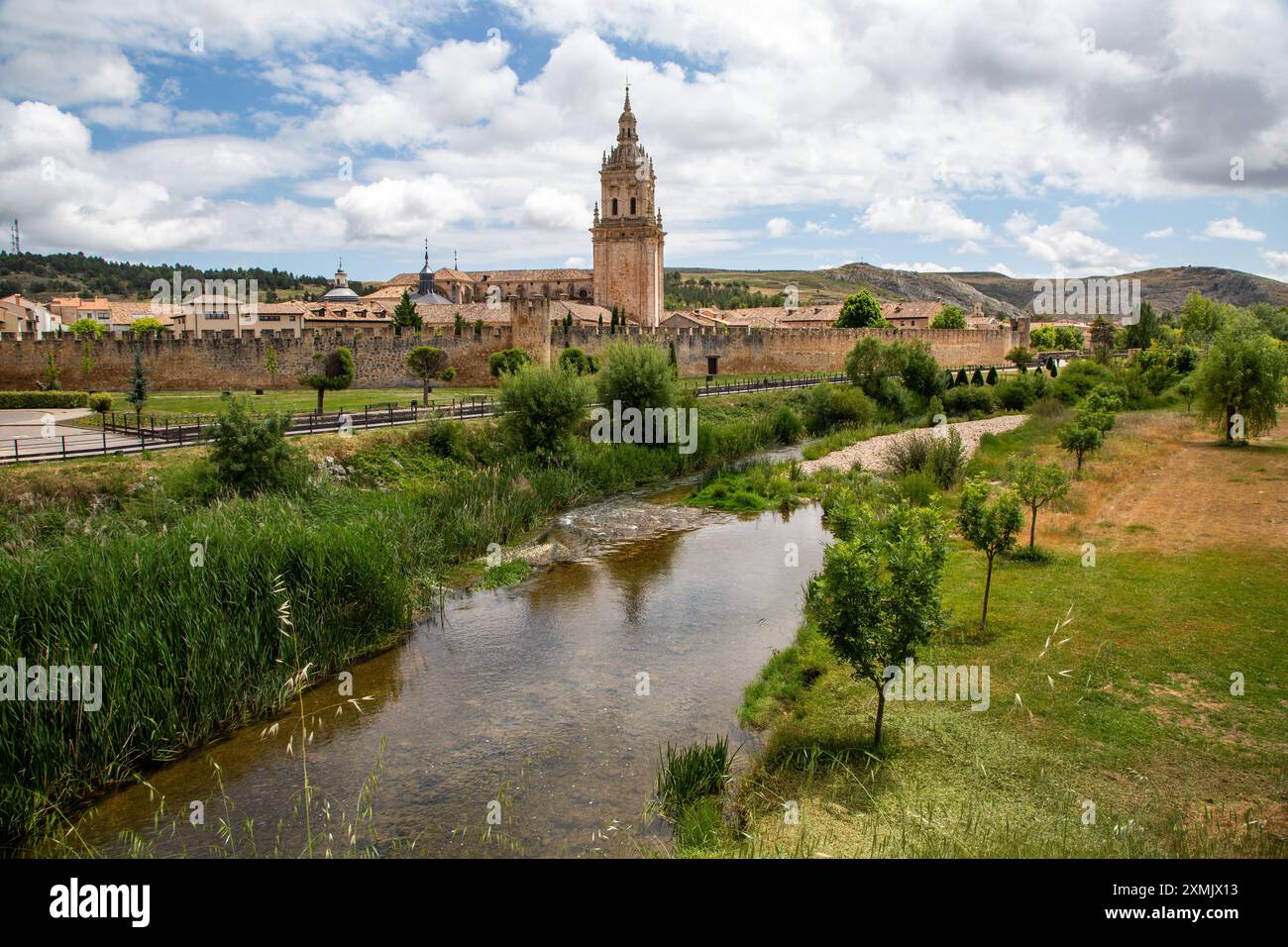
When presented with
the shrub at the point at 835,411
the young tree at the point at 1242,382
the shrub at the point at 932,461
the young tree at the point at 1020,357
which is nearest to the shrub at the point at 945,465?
the shrub at the point at 932,461

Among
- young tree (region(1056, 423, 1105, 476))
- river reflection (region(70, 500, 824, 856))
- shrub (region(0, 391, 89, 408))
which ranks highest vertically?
shrub (region(0, 391, 89, 408))

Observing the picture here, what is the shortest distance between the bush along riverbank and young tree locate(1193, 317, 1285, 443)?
24469 mm

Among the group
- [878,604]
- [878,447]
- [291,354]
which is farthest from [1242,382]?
[291,354]

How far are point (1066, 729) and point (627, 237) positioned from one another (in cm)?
6931

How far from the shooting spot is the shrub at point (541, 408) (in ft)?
82.5

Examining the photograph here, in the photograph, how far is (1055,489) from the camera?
1661cm

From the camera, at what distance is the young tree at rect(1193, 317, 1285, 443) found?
1142 inches

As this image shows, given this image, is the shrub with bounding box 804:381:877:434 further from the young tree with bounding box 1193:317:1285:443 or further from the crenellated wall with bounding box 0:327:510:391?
the crenellated wall with bounding box 0:327:510:391

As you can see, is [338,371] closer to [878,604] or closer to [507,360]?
[507,360]

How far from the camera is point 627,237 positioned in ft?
242

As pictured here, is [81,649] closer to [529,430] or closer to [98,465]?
[98,465]

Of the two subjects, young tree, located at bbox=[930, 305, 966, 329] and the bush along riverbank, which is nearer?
the bush along riverbank

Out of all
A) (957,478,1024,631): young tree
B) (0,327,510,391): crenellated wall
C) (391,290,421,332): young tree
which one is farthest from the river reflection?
(391,290,421,332): young tree
